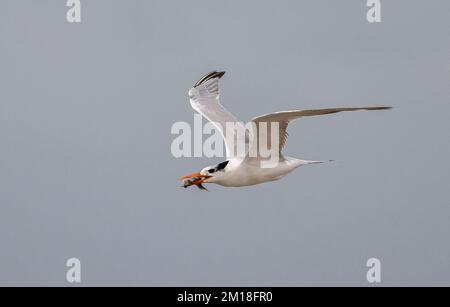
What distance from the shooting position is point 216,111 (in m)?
18.7

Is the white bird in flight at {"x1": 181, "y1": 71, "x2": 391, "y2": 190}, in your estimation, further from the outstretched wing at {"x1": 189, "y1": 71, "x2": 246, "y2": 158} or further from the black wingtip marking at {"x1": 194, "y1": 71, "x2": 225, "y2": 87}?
the black wingtip marking at {"x1": 194, "y1": 71, "x2": 225, "y2": 87}

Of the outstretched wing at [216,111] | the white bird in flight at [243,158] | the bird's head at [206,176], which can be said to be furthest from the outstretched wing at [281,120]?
the outstretched wing at [216,111]

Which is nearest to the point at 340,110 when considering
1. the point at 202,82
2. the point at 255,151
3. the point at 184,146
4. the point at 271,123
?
the point at 271,123

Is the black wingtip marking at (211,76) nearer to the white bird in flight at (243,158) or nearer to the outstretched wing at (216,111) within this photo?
the outstretched wing at (216,111)

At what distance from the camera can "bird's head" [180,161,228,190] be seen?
1662cm

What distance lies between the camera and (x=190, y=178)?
16.8 metres

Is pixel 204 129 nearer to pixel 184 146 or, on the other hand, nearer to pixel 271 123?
pixel 184 146

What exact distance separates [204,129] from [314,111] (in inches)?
197

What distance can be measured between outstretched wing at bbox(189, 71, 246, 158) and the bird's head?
0.67 metres

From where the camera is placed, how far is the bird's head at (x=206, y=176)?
655 inches

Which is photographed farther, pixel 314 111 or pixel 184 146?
pixel 184 146

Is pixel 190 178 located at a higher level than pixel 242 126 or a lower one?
lower

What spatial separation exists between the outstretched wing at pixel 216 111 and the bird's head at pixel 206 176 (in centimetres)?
67

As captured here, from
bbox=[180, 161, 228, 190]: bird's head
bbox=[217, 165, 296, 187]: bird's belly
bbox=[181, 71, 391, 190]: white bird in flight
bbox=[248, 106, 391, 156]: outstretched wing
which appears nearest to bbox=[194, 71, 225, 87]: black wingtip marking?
bbox=[181, 71, 391, 190]: white bird in flight
